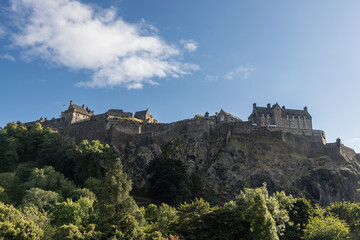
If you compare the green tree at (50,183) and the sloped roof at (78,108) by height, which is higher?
the sloped roof at (78,108)

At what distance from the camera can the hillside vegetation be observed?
4438 centimetres

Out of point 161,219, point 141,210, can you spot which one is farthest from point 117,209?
point 141,210

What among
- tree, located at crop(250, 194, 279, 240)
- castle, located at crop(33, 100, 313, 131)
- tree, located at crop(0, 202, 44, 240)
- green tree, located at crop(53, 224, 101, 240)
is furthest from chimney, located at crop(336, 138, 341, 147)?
tree, located at crop(0, 202, 44, 240)

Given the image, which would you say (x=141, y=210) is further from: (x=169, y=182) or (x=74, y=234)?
(x=169, y=182)

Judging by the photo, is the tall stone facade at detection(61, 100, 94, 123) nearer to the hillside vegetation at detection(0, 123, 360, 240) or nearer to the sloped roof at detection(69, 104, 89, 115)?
the sloped roof at detection(69, 104, 89, 115)

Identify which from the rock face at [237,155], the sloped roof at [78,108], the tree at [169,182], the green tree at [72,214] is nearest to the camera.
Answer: the green tree at [72,214]

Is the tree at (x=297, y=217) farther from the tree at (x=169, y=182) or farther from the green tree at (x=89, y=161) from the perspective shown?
the green tree at (x=89, y=161)

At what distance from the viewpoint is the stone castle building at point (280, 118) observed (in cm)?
10419

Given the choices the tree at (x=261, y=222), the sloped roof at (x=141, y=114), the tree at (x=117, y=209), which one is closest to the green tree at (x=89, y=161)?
the tree at (x=117, y=209)

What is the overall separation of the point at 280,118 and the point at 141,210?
199 ft

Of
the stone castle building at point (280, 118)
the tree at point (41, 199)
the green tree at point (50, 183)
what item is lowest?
the tree at point (41, 199)

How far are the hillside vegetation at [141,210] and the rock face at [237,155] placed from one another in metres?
5.54

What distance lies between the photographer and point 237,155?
87812 mm

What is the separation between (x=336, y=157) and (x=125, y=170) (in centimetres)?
5334
